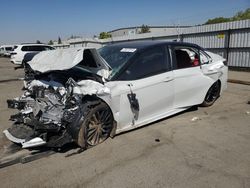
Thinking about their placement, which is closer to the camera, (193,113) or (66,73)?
(66,73)

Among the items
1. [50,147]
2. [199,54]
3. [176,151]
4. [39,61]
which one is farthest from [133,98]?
[199,54]

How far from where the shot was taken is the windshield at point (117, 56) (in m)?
4.39

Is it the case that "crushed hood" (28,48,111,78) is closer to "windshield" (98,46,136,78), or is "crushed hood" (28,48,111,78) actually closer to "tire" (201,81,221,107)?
"windshield" (98,46,136,78)

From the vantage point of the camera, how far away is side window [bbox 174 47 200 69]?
5.16 metres

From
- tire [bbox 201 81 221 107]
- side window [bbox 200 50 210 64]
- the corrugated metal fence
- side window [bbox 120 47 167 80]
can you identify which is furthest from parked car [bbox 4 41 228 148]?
the corrugated metal fence

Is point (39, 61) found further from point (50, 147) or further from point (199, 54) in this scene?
point (199, 54)

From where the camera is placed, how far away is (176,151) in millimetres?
3861

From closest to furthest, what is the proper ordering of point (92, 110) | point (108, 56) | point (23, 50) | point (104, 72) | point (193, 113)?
point (92, 110) < point (104, 72) < point (108, 56) < point (193, 113) < point (23, 50)

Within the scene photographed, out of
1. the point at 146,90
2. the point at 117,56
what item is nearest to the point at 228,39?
the point at 117,56

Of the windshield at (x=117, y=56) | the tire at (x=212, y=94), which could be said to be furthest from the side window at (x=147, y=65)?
the tire at (x=212, y=94)

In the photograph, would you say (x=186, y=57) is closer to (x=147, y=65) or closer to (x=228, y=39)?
(x=147, y=65)

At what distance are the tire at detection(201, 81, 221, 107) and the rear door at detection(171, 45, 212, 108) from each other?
301 millimetres

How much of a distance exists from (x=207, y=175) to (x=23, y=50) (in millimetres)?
20508

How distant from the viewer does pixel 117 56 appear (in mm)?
4711
